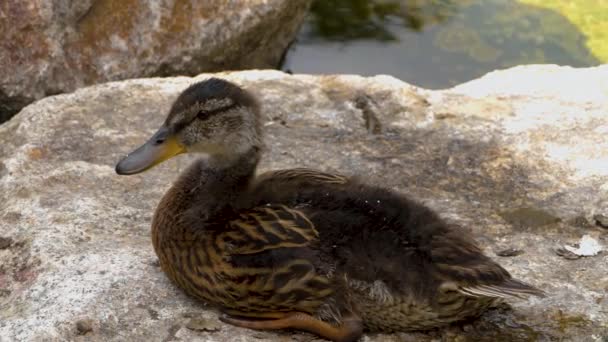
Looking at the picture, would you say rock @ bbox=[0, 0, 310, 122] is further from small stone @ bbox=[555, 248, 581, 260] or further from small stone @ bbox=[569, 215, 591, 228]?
small stone @ bbox=[555, 248, 581, 260]

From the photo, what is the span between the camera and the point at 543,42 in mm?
8062

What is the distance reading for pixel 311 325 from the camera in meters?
3.58

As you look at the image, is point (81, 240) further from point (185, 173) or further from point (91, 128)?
point (91, 128)

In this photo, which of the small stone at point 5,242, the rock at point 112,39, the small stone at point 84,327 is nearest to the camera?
the small stone at point 84,327

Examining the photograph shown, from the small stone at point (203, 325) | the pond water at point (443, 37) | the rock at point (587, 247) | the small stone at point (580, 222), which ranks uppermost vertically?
the small stone at point (580, 222)

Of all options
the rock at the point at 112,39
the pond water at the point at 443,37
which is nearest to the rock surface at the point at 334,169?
the rock at the point at 112,39

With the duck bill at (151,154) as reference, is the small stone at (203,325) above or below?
below

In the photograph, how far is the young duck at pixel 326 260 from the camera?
351cm

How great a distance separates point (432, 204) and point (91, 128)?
6.34ft

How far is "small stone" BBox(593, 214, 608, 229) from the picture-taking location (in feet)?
14.4

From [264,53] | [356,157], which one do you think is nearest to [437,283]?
[356,157]

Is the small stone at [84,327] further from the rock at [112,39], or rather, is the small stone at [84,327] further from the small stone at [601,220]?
the rock at [112,39]

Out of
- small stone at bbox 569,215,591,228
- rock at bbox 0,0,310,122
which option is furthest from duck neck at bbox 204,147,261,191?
rock at bbox 0,0,310,122

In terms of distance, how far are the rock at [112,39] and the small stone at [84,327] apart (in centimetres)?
272
